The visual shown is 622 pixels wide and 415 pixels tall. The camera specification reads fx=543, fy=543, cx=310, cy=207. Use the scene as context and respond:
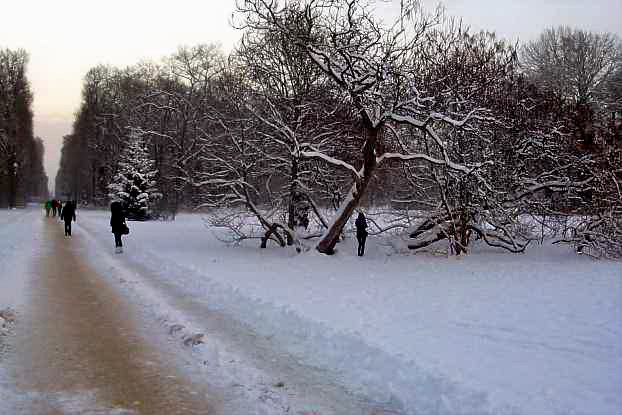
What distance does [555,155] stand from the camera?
18.2 metres

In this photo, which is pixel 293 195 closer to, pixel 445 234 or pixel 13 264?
pixel 445 234

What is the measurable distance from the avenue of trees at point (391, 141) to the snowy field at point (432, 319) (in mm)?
2400

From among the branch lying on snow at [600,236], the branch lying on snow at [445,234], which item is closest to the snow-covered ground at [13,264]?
the branch lying on snow at [445,234]

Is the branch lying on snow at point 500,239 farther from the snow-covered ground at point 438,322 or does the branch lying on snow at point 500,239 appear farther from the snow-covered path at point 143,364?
the snow-covered path at point 143,364

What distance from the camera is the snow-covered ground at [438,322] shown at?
4.77 metres

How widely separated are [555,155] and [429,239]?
503 cm

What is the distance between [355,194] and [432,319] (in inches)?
329

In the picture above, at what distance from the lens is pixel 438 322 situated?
763 centimetres

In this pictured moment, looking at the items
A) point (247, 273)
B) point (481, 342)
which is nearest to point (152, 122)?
point (247, 273)

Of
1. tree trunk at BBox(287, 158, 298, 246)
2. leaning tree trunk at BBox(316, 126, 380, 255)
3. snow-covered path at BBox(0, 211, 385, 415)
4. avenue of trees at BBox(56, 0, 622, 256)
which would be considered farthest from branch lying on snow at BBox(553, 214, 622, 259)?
snow-covered path at BBox(0, 211, 385, 415)

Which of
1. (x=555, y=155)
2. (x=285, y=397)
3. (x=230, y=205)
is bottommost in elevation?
(x=285, y=397)

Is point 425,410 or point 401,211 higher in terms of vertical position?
A: point 401,211

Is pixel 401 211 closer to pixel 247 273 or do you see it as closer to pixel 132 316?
pixel 247 273

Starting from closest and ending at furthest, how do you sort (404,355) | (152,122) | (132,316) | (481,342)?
1. (404,355)
2. (481,342)
3. (132,316)
4. (152,122)
